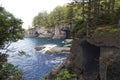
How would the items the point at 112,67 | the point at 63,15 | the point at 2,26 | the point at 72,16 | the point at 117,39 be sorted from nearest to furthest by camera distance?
the point at 2,26, the point at 112,67, the point at 117,39, the point at 72,16, the point at 63,15

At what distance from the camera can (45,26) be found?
129000mm

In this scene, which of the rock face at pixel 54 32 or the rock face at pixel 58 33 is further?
the rock face at pixel 58 33

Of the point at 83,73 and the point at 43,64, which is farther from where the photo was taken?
the point at 43,64

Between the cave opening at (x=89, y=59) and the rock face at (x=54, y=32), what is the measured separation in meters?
70.3

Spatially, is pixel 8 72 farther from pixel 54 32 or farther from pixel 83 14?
pixel 54 32

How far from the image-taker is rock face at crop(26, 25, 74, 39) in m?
113

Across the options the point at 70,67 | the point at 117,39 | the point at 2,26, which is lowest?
the point at 70,67

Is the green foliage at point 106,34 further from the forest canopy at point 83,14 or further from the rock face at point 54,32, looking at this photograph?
the rock face at point 54,32

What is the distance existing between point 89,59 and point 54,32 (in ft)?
299

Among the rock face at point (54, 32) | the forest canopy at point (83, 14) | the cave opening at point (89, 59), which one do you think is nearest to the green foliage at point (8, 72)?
the cave opening at point (89, 59)

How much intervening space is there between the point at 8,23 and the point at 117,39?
13.9m

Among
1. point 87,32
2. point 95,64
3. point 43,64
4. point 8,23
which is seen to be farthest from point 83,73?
point 43,64

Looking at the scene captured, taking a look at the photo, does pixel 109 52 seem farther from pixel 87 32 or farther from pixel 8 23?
pixel 8 23

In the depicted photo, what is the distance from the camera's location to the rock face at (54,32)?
11293 centimetres
